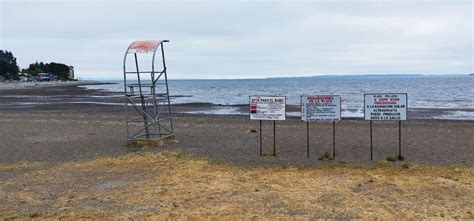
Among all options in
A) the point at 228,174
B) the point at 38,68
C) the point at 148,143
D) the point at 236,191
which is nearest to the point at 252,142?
the point at 148,143

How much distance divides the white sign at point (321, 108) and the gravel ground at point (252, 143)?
0.95m

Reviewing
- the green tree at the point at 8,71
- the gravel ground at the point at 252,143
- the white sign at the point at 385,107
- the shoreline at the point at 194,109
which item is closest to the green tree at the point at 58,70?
the green tree at the point at 8,71

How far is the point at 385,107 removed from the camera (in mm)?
11062

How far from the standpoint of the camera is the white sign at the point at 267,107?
11.6 meters

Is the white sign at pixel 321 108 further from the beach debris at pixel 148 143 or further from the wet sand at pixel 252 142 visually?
the beach debris at pixel 148 143

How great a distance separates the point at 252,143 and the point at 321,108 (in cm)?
347

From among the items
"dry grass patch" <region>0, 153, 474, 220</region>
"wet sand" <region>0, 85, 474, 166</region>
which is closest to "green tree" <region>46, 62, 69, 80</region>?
"wet sand" <region>0, 85, 474, 166</region>

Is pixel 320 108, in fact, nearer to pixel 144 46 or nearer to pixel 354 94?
pixel 144 46

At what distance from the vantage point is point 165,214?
666 cm

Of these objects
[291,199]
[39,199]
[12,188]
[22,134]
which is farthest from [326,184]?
[22,134]

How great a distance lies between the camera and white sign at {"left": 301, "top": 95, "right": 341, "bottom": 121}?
11.3 meters

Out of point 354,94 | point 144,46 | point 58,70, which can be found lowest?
point 354,94

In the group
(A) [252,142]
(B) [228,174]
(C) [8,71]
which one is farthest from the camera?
(C) [8,71]

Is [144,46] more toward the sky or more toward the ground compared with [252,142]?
more toward the sky
